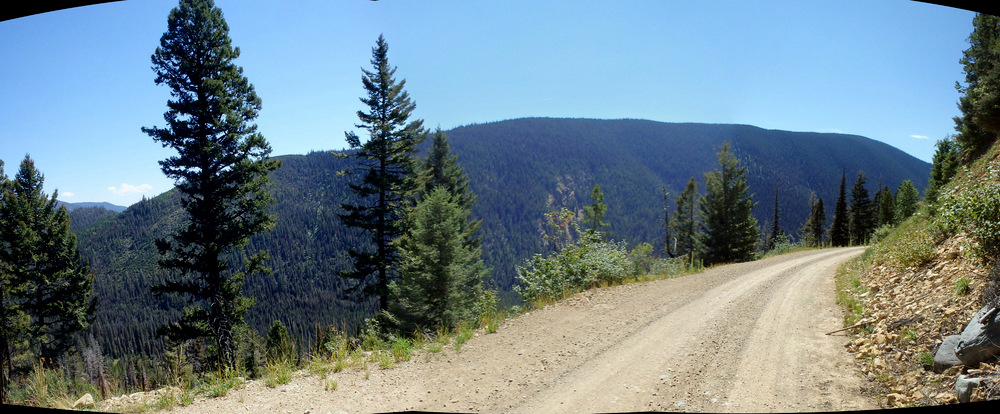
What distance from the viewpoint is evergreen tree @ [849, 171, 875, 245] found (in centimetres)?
5581

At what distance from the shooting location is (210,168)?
13383 millimetres

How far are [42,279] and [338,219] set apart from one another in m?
52.0

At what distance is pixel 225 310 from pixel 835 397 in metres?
16.4

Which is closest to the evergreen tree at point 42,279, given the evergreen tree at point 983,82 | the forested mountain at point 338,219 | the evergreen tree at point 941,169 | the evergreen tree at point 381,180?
the forested mountain at point 338,219

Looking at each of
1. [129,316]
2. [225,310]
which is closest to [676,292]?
[225,310]

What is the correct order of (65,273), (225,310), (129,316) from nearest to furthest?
(225,310)
(65,273)
(129,316)

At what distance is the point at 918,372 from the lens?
10.6 ft

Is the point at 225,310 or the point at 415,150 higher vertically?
the point at 415,150

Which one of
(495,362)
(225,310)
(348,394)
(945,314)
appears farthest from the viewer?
(225,310)

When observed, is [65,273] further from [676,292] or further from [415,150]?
[676,292]

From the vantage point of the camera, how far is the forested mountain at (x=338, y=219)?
1599 inches

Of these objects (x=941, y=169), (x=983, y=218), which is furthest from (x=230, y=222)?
(x=941, y=169)

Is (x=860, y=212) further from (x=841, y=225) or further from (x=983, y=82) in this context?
(x=983, y=82)

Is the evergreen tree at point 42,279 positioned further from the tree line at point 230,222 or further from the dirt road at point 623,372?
the dirt road at point 623,372
